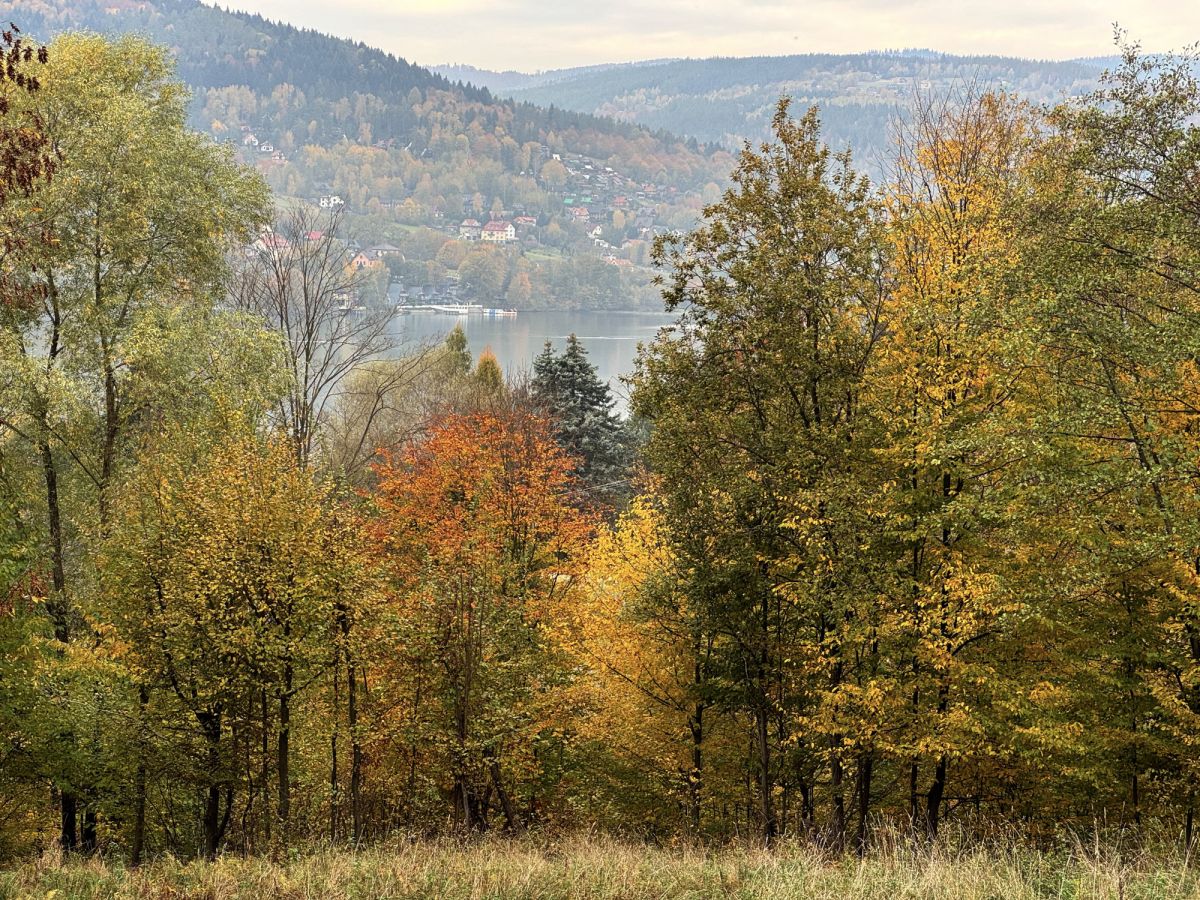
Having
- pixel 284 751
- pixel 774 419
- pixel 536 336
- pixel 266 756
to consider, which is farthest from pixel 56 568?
pixel 536 336

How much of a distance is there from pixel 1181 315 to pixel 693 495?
22.4 ft

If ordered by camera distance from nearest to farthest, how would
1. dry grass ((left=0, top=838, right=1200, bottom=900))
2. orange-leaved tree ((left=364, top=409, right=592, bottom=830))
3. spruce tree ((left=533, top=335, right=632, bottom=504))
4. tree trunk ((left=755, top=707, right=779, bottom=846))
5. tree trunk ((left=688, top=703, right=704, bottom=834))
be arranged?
dry grass ((left=0, top=838, right=1200, bottom=900)), tree trunk ((left=755, top=707, right=779, bottom=846)), orange-leaved tree ((left=364, top=409, right=592, bottom=830)), tree trunk ((left=688, top=703, right=704, bottom=834)), spruce tree ((left=533, top=335, right=632, bottom=504))

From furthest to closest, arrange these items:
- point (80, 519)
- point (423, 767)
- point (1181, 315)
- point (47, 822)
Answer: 1. point (47, 822)
2. point (80, 519)
3. point (423, 767)
4. point (1181, 315)

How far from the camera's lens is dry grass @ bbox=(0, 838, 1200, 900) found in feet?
24.2

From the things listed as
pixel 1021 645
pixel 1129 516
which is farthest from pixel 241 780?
pixel 1129 516

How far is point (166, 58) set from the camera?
21406 millimetres

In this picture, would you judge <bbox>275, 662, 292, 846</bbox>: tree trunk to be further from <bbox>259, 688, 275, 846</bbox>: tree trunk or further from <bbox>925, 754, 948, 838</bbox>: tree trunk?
<bbox>925, 754, 948, 838</bbox>: tree trunk

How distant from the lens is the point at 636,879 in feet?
28.0

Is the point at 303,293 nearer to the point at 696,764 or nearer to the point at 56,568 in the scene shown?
the point at 56,568

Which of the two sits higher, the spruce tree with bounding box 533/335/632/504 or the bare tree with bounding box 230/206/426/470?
the bare tree with bounding box 230/206/426/470

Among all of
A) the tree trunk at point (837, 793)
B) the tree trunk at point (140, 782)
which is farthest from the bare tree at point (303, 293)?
the tree trunk at point (837, 793)

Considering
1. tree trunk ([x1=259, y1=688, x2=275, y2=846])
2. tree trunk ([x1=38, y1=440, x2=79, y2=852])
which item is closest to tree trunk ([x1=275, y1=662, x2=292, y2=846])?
tree trunk ([x1=259, y1=688, x2=275, y2=846])

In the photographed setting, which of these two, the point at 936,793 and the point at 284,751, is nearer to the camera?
the point at 284,751

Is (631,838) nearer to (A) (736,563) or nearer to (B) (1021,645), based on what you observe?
(A) (736,563)
